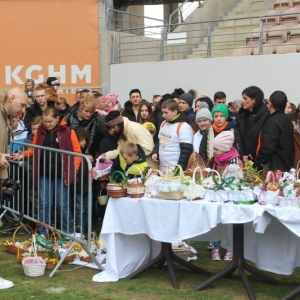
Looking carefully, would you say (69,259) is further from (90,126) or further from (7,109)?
(90,126)

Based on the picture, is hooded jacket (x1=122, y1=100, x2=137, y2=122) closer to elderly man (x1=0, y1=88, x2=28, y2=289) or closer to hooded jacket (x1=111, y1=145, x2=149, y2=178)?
hooded jacket (x1=111, y1=145, x2=149, y2=178)

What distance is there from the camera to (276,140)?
7332mm

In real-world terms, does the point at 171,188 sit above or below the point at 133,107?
below

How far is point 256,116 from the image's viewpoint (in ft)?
25.6

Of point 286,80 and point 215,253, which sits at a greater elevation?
point 286,80

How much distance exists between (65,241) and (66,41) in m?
10.4

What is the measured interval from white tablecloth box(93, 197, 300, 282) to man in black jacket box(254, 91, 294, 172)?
1038 millimetres

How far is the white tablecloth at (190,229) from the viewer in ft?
19.1

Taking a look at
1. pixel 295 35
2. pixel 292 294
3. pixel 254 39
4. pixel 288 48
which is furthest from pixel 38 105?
pixel 254 39

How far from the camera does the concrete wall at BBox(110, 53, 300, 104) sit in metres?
14.7

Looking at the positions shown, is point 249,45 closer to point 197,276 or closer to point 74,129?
point 74,129

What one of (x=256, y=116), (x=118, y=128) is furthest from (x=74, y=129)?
(x=256, y=116)

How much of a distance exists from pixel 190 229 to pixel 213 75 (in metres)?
10.1

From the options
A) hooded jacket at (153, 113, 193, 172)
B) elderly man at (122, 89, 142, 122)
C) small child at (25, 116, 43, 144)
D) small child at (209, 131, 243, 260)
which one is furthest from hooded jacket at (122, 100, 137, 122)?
small child at (209, 131, 243, 260)
